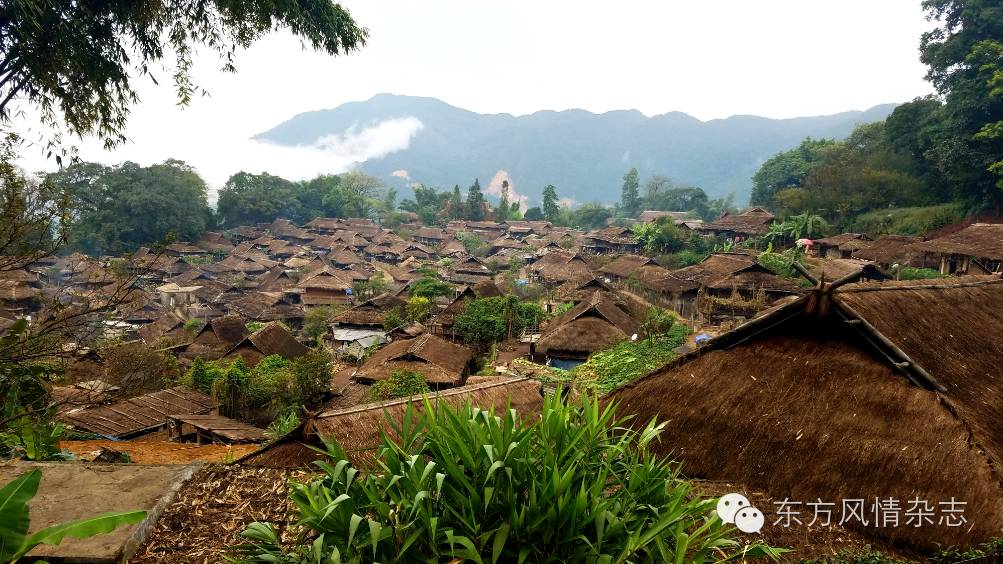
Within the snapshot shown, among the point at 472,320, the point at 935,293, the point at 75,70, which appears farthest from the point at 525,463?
the point at 472,320

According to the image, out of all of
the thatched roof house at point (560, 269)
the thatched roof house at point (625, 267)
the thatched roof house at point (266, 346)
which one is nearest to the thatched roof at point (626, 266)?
the thatched roof house at point (625, 267)

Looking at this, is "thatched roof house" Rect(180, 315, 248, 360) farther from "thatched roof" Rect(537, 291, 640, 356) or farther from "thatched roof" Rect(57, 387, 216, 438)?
"thatched roof" Rect(537, 291, 640, 356)

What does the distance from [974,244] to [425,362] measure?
21.5 meters

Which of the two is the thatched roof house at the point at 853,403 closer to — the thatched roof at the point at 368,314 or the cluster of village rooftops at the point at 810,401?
the cluster of village rooftops at the point at 810,401

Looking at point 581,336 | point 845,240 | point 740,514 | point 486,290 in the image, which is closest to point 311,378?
point 581,336

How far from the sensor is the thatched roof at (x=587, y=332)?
19.8 metres

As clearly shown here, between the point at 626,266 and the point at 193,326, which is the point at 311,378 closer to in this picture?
the point at 193,326

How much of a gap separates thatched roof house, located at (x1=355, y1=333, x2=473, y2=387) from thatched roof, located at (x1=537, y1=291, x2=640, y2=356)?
10.2 feet

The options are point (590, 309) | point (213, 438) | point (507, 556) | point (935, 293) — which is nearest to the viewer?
point (507, 556)

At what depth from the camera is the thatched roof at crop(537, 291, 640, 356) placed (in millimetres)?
19797

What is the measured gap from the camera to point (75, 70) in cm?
665

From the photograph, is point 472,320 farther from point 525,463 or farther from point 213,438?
point 525,463

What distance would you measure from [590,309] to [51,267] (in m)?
38.8

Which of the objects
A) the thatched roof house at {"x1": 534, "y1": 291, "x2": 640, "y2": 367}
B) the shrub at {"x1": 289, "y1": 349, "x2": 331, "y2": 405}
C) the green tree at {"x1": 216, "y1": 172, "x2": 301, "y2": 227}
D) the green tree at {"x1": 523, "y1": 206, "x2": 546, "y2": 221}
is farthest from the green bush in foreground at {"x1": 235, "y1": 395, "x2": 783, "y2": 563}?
the green tree at {"x1": 523, "y1": 206, "x2": 546, "y2": 221}
